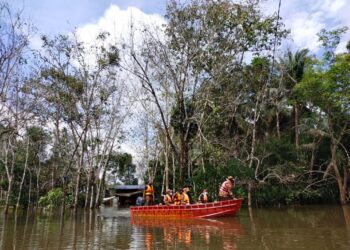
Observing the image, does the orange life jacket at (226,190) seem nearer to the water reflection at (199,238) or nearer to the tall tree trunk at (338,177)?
the water reflection at (199,238)

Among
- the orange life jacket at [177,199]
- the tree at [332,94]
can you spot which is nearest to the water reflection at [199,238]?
the orange life jacket at [177,199]

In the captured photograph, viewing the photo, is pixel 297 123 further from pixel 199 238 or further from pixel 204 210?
pixel 199 238

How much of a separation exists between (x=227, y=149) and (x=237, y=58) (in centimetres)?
792

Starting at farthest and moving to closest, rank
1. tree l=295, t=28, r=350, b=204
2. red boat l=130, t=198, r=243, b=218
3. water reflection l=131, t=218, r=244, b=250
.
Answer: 1. tree l=295, t=28, r=350, b=204
2. red boat l=130, t=198, r=243, b=218
3. water reflection l=131, t=218, r=244, b=250

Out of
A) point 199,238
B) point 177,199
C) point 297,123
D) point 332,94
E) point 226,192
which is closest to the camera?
point 199,238

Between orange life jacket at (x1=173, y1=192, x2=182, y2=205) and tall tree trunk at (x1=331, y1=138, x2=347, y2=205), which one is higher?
tall tree trunk at (x1=331, y1=138, x2=347, y2=205)

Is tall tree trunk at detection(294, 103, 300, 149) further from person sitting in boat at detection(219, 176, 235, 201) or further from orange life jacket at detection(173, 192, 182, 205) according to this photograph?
orange life jacket at detection(173, 192, 182, 205)

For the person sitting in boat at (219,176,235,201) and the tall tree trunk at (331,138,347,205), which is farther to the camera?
the tall tree trunk at (331,138,347,205)

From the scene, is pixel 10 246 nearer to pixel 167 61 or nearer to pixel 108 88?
pixel 167 61

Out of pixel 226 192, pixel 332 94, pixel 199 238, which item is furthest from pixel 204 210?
pixel 332 94

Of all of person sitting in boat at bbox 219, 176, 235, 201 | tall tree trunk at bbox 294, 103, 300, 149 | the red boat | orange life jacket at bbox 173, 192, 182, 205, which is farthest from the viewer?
tall tree trunk at bbox 294, 103, 300, 149

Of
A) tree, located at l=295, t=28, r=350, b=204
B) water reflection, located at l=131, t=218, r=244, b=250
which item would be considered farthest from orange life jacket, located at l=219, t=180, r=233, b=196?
tree, located at l=295, t=28, r=350, b=204

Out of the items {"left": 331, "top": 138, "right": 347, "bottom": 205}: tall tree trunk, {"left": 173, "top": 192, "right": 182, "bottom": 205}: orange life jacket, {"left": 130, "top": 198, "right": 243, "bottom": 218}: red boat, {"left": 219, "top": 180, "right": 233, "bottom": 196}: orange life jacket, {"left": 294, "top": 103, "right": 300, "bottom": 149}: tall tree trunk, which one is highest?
{"left": 294, "top": 103, "right": 300, "bottom": 149}: tall tree trunk

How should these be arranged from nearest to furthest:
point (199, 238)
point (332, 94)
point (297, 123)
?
point (199, 238), point (332, 94), point (297, 123)
